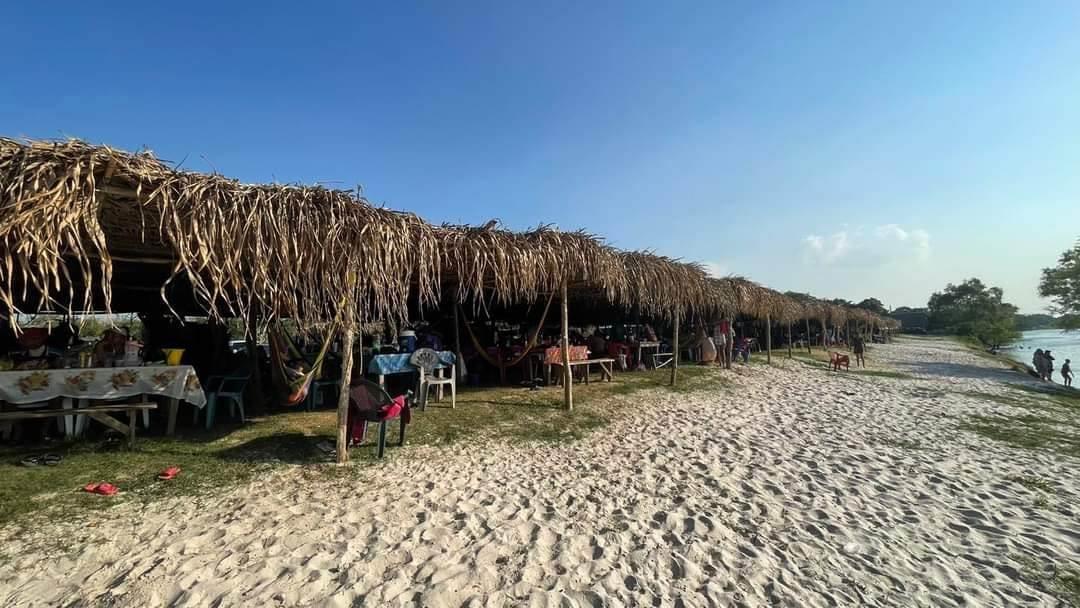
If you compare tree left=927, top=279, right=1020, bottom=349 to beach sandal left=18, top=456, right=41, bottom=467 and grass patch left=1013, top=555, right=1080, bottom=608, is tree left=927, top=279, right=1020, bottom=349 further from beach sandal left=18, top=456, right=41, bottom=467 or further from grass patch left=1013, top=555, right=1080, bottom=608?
beach sandal left=18, top=456, right=41, bottom=467

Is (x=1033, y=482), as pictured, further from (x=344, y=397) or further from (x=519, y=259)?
(x=344, y=397)

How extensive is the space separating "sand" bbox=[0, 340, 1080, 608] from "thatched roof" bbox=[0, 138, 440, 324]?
1277 millimetres

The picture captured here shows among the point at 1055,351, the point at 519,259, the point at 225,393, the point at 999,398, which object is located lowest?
the point at 1055,351

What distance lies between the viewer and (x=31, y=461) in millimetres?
3424

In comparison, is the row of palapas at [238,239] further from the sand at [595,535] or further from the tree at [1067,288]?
the tree at [1067,288]

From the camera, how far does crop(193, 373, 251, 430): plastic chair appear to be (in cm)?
464

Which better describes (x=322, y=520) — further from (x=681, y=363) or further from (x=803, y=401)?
(x=681, y=363)

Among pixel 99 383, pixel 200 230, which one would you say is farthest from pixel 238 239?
pixel 99 383

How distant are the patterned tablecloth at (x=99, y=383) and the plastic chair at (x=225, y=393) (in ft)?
1.67

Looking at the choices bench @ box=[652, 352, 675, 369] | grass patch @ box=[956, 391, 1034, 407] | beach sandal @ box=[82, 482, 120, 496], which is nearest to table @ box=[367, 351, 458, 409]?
beach sandal @ box=[82, 482, 120, 496]

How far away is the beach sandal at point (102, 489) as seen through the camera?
2.95 metres

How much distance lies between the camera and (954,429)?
5434 millimetres

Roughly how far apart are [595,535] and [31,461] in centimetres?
427

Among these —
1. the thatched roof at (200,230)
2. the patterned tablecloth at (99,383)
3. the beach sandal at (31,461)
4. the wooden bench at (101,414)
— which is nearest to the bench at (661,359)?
the thatched roof at (200,230)
